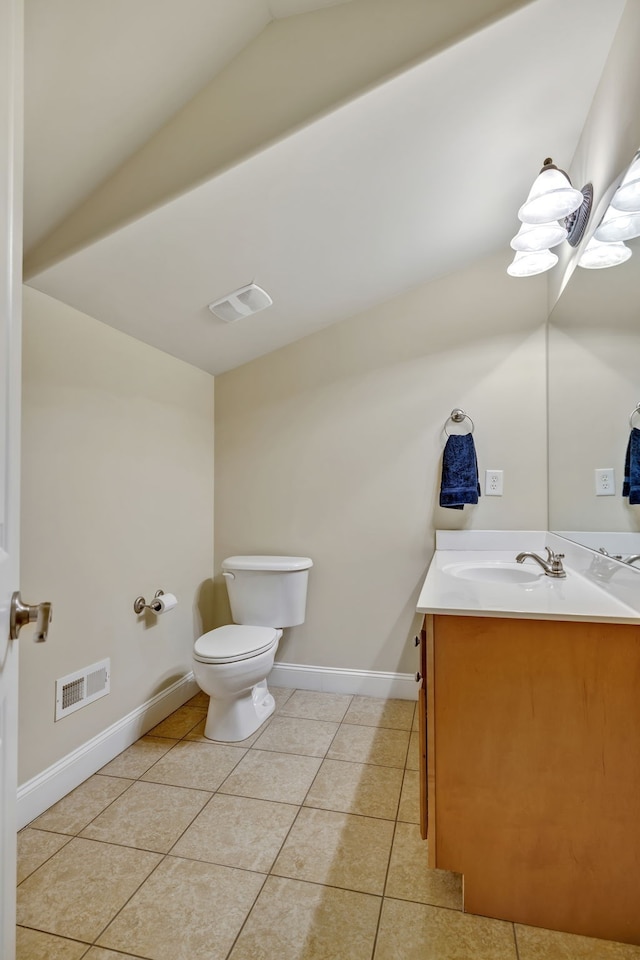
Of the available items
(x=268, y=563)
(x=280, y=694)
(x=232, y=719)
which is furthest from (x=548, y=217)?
(x=280, y=694)

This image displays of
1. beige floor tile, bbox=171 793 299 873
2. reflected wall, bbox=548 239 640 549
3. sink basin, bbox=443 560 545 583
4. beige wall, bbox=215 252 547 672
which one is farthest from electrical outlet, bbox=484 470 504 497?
beige floor tile, bbox=171 793 299 873

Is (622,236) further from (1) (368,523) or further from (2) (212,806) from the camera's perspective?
(2) (212,806)

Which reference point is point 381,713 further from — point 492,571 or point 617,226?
point 617,226

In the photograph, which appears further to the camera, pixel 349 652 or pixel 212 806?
pixel 349 652

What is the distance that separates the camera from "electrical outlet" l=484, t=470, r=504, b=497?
2.38 m

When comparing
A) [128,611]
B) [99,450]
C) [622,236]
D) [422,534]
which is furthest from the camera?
[422,534]

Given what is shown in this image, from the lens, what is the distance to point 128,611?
208 cm

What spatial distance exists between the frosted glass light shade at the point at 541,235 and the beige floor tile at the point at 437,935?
209 centimetres

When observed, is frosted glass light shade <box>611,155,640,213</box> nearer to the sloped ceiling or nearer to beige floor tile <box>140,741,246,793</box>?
the sloped ceiling

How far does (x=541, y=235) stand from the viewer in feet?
5.92

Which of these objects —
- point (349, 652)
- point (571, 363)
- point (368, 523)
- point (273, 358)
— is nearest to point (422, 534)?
point (368, 523)

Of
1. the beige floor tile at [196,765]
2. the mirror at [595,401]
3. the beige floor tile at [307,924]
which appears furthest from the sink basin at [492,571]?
the beige floor tile at [196,765]

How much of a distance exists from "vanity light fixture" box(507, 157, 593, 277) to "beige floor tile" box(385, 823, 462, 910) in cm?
203

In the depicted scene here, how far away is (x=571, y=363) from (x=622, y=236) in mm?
636
